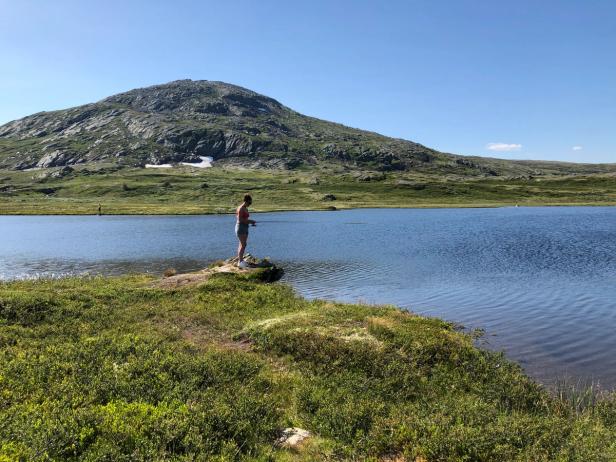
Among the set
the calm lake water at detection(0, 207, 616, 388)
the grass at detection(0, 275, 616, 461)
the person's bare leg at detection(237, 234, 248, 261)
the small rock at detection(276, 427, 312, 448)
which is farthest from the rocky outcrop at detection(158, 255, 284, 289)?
the small rock at detection(276, 427, 312, 448)

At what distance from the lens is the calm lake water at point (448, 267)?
22.9 m

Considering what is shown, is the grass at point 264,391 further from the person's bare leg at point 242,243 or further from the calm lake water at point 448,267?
the person's bare leg at point 242,243

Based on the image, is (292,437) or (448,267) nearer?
(292,437)

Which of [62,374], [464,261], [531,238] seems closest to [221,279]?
[62,374]

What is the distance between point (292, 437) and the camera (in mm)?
10664

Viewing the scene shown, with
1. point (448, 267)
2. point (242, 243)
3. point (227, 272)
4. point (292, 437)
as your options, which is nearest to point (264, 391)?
point (292, 437)

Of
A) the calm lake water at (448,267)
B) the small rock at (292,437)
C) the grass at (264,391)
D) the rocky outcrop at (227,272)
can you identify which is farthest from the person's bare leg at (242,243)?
the small rock at (292,437)

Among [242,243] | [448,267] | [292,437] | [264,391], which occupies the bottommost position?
[448,267]

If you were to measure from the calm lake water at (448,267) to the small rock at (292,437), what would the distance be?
11901 millimetres

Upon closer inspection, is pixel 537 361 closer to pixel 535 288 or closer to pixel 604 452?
pixel 604 452

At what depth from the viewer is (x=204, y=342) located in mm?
18625

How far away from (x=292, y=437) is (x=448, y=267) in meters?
36.8

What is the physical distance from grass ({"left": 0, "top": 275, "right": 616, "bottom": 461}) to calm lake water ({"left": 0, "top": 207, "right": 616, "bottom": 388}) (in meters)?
5.57

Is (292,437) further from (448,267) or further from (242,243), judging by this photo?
(448,267)
